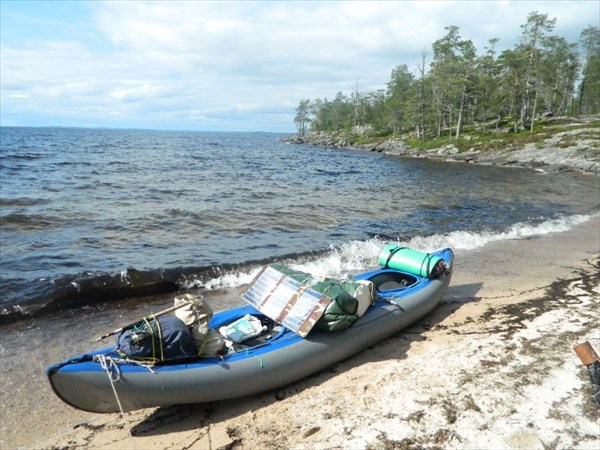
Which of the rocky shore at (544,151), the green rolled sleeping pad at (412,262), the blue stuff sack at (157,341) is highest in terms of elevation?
the blue stuff sack at (157,341)

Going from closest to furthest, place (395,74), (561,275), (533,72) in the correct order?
(561,275), (533,72), (395,74)

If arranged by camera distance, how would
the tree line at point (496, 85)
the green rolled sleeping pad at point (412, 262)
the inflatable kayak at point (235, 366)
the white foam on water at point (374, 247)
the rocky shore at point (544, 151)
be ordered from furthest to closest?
the tree line at point (496, 85), the rocky shore at point (544, 151), the white foam on water at point (374, 247), the green rolled sleeping pad at point (412, 262), the inflatable kayak at point (235, 366)

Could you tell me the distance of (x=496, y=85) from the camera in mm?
63875

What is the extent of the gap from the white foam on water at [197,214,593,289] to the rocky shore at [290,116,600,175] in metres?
25.8

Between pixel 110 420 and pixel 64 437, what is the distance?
638 millimetres

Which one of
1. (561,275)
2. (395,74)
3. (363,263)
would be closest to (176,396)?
(363,263)

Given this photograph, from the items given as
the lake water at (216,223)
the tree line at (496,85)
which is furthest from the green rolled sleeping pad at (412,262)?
the tree line at (496,85)

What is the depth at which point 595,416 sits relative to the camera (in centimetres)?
551

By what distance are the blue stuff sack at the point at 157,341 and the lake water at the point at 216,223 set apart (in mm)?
5726

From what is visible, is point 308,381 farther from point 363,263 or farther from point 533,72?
point 533,72

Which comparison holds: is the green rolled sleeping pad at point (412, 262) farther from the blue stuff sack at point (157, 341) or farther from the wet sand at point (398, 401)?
the blue stuff sack at point (157, 341)

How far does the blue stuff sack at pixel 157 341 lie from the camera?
6.32 m

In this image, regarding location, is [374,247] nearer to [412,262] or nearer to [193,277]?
[412,262]

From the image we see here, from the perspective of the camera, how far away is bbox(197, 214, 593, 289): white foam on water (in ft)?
43.4
